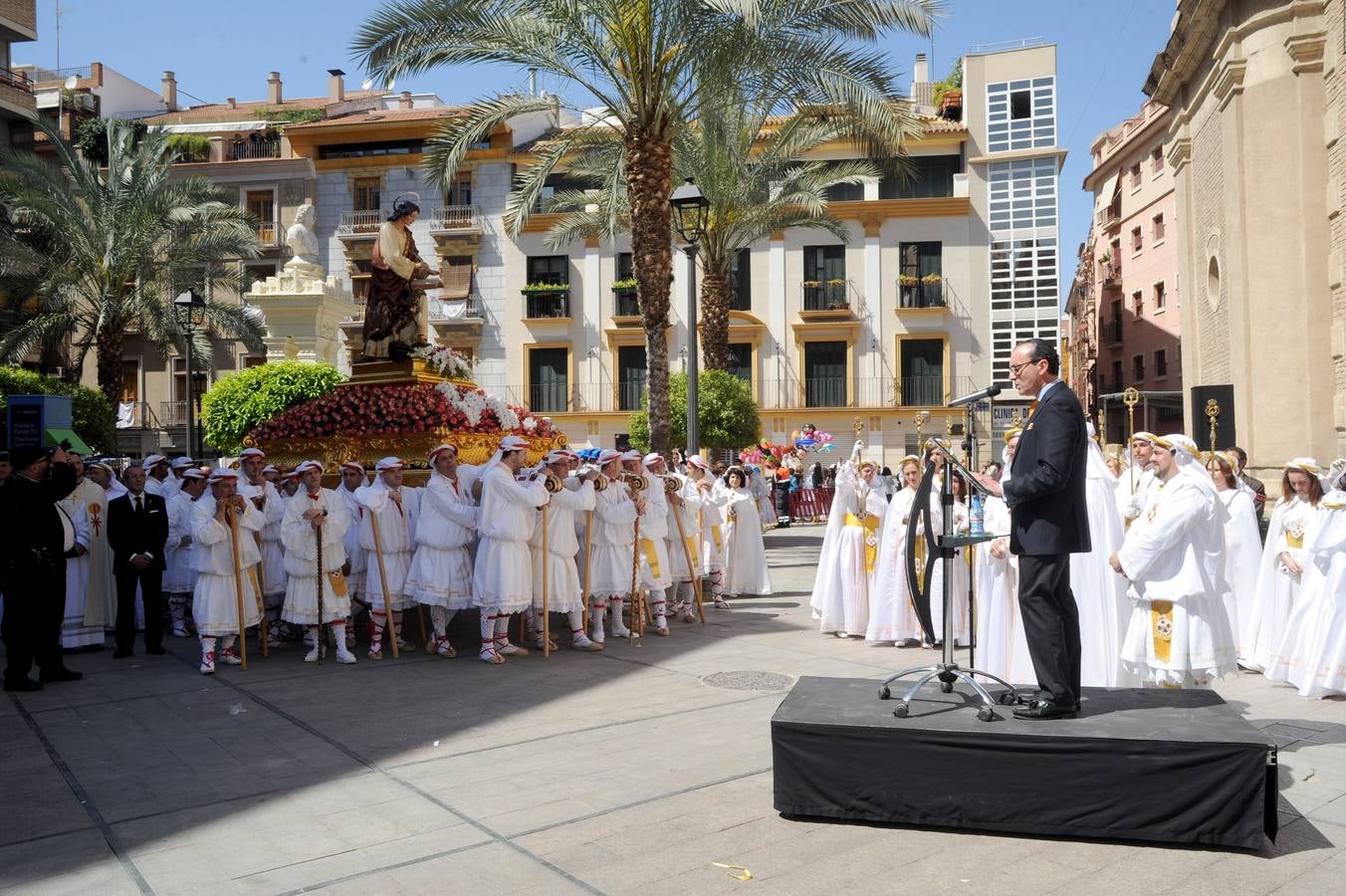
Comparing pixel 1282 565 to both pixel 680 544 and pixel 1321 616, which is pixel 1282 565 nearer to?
pixel 1321 616

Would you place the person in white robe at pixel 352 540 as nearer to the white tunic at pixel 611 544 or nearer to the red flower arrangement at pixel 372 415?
the red flower arrangement at pixel 372 415

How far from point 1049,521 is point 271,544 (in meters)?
7.84

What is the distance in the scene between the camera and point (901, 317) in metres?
38.5

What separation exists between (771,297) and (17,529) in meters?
32.7

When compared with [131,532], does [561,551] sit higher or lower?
lower

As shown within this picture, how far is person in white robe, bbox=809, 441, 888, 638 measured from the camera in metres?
11.1

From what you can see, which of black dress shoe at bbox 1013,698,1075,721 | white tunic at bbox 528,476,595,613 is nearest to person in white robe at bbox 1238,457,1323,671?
black dress shoe at bbox 1013,698,1075,721

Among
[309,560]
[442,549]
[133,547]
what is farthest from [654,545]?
[133,547]

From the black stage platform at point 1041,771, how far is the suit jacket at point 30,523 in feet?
21.1

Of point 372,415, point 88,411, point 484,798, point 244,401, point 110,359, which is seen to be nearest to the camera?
point 484,798

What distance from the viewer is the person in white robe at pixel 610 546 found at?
1052 cm

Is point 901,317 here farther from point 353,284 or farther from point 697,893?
point 697,893

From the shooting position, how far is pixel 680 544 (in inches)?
487

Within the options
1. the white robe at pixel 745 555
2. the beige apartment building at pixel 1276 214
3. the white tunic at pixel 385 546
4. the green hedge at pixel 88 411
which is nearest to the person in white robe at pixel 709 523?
the white robe at pixel 745 555
